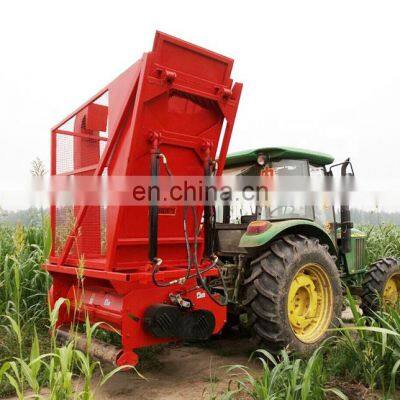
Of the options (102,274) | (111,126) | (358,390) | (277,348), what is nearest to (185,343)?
(277,348)

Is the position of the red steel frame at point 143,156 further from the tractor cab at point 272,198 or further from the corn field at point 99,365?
the tractor cab at point 272,198

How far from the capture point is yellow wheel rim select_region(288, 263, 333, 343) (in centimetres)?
384

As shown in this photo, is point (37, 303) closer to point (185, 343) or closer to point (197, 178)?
point (185, 343)

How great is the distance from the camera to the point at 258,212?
4.25m

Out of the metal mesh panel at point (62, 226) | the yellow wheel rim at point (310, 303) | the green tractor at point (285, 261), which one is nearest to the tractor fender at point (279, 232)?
the green tractor at point (285, 261)

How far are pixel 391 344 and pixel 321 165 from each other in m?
2.37

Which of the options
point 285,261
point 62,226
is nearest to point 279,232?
point 285,261

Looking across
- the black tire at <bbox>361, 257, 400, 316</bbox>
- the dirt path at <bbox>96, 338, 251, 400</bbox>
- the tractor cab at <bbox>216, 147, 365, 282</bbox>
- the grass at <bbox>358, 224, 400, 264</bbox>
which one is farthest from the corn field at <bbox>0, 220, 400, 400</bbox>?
the grass at <bbox>358, 224, 400, 264</bbox>

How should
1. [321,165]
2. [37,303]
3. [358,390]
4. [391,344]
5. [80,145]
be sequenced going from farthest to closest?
1. [321,165]
2. [37,303]
3. [80,145]
4. [391,344]
5. [358,390]

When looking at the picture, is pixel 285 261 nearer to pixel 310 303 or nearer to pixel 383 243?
pixel 310 303

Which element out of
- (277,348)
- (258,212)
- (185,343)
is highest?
(258,212)

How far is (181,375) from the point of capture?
3641 millimetres

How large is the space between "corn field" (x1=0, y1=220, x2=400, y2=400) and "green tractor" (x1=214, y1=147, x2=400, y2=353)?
0.31m

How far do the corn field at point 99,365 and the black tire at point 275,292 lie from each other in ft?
0.50
